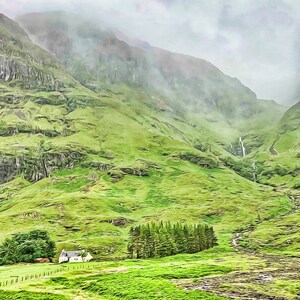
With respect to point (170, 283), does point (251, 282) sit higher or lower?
lower

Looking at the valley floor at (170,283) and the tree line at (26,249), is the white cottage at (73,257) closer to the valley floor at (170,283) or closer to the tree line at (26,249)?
the tree line at (26,249)

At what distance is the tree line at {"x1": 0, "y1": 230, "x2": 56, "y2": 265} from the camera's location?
553ft

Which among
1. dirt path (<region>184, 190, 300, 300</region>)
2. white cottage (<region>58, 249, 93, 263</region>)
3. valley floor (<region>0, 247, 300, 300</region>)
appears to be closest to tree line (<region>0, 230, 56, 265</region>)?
white cottage (<region>58, 249, 93, 263</region>)

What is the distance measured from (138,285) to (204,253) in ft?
299

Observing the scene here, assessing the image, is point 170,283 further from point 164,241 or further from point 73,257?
point 73,257

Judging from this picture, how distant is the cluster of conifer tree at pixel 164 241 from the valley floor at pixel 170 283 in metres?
39.7

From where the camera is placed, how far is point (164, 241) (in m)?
176

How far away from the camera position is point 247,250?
194625mm

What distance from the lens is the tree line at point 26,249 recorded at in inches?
6639

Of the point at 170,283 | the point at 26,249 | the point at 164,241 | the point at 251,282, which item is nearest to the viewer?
the point at 170,283

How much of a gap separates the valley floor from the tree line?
3694 centimetres

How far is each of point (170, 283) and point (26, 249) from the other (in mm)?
98811

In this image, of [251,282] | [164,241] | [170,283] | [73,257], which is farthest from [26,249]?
[251,282]

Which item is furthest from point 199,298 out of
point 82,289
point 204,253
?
point 204,253
